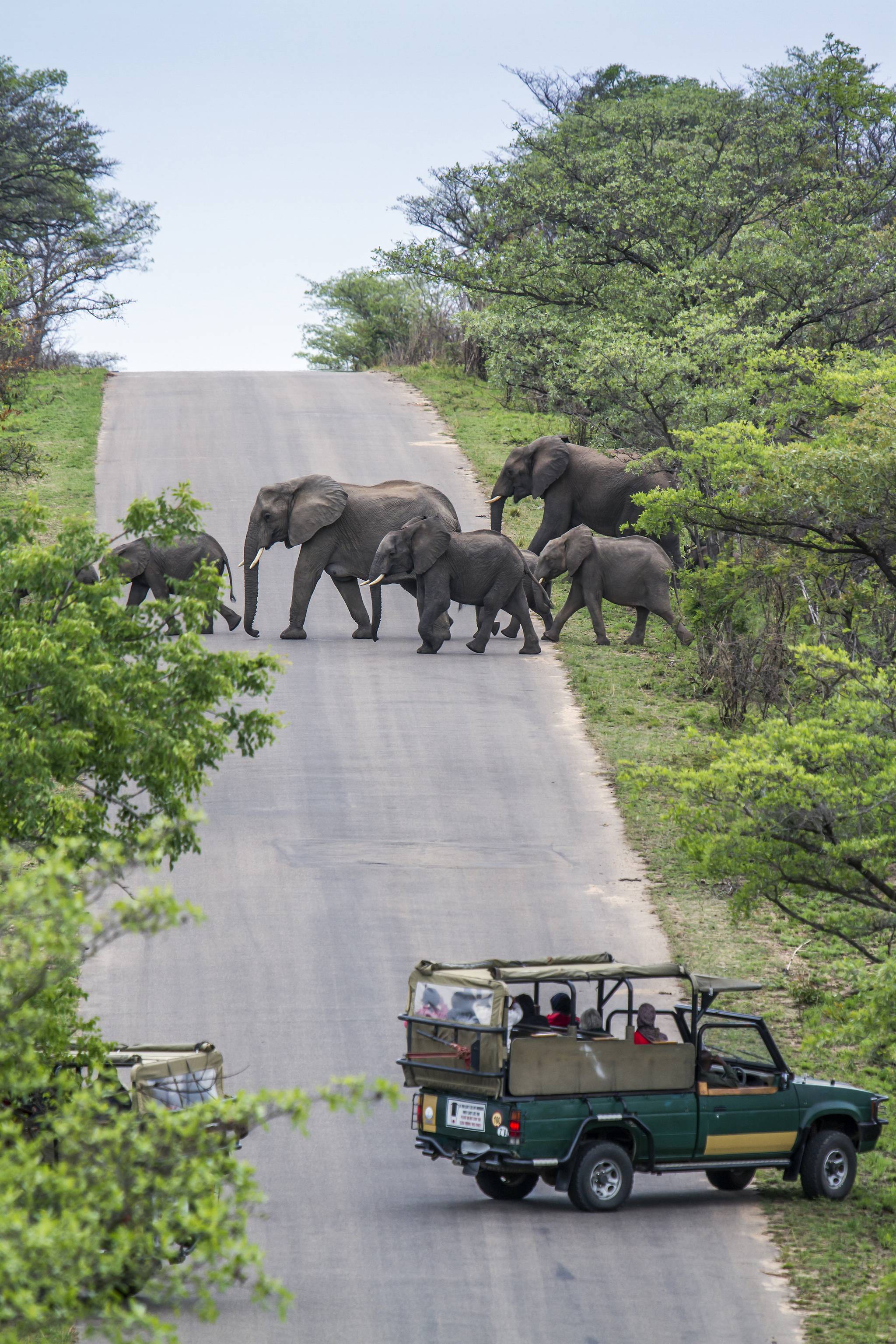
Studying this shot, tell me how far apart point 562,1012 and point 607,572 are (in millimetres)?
15126

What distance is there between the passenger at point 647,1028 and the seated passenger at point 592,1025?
25 centimetres

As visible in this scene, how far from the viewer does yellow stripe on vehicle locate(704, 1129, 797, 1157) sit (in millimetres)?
13281

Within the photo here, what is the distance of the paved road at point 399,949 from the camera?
11.6 meters

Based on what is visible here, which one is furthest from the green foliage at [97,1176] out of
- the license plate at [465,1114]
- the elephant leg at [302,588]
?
the elephant leg at [302,588]

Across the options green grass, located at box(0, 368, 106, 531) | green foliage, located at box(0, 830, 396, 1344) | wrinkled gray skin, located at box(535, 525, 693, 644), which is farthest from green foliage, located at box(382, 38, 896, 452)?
green foliage, located at box(0, 830, 396, 1344)

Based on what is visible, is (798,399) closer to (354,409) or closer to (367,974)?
(367,974)

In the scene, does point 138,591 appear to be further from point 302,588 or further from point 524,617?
point 524,617

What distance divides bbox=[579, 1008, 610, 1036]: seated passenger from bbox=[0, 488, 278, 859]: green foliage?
3243 millimetres

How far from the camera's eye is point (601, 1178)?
12.9 m

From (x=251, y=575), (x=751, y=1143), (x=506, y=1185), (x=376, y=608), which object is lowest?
(x=506, y=1185)

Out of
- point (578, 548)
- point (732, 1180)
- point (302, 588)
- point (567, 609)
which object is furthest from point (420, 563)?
point (732, 1180)

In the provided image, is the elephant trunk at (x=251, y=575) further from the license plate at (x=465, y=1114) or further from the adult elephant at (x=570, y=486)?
the license plate at (x=465, y=1114)

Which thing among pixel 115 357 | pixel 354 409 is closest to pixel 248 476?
pixel 354 409

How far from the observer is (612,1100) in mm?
12875
